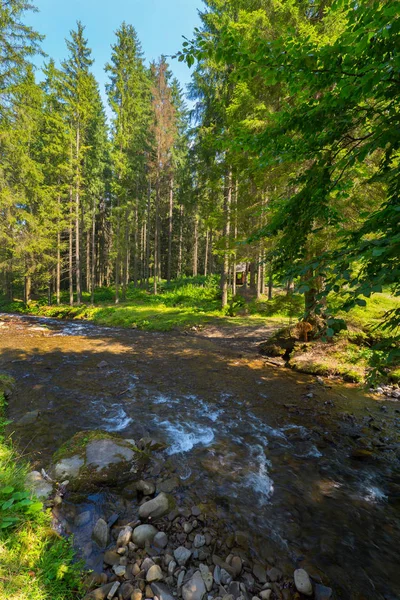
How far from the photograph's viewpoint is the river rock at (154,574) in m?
2.46

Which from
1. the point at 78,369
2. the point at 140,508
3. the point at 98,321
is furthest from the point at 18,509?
the point at 98,321

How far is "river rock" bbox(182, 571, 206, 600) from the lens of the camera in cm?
234

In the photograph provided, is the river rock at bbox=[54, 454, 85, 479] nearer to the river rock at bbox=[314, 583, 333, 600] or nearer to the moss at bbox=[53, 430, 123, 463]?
the moss at bbox=[53, 430, 123, 463]

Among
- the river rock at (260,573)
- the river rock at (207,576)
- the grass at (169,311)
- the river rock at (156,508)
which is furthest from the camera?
the grass at (169,311)

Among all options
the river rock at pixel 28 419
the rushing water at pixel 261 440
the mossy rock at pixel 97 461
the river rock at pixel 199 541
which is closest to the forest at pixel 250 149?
the rushing water at pixel 261 440

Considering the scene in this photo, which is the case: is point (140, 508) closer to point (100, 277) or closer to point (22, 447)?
point (22, 447)

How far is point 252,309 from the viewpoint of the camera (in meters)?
16.6

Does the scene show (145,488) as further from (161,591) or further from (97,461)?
(161,591)

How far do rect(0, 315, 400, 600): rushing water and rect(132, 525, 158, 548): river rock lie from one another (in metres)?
0.55

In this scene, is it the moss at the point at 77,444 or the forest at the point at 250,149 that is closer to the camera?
the forest at the point at 250,149

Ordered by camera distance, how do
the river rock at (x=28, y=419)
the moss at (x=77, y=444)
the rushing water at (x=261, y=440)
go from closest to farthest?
the rushing water at (x=261, y=440) → the moss at (x=77, y=444) → the river rock at (x=28, y=419)

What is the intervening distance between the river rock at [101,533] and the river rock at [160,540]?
54 cm

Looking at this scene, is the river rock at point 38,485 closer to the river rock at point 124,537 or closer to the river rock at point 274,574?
the river rock at point 124,537

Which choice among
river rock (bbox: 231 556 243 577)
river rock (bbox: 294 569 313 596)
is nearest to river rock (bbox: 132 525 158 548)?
river rock (bbox: 231 556 243 577)
